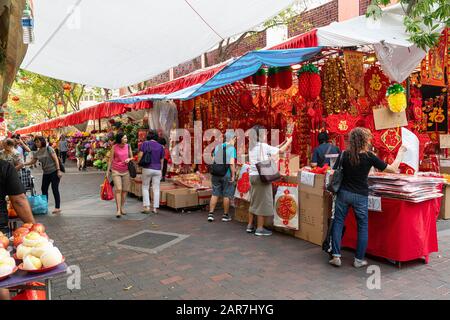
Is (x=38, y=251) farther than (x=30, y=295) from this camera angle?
No

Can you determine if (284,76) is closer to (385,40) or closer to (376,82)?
(376,82)

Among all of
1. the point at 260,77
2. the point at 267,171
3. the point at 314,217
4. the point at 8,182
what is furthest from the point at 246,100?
the point at 8,182

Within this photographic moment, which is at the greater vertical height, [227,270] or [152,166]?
[152,166]

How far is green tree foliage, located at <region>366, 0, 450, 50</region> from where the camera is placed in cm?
512

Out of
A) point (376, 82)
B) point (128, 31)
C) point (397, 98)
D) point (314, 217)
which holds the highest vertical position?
point (128, 31)

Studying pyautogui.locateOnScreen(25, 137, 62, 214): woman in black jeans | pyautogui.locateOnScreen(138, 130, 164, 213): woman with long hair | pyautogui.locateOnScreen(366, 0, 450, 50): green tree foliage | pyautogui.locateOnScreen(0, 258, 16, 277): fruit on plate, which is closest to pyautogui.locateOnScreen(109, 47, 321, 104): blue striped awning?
pyautogui.locateOnScreen(366, 0, 450, 50): green tree foliage

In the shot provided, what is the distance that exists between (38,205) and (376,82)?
768 centimetres

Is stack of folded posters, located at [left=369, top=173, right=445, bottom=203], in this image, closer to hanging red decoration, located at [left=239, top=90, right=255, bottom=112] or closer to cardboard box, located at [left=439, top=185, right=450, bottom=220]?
cardboard box, located at [left=439, top=185, right=450, bottom=220]

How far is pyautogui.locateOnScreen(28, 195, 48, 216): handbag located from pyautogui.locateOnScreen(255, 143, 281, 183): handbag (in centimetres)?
543

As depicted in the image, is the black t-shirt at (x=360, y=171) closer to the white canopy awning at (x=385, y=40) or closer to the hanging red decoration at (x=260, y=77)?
the white canopy awning at (x=385, y=40)

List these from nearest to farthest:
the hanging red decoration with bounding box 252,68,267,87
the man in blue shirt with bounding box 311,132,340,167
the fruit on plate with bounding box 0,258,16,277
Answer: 1. the fruit on plate with bounding box 0,258,16,277
2. the man in blue shirt with bounding box 311,132,340,167
3. the hanging red decoration with bounding box 252,68,267,87

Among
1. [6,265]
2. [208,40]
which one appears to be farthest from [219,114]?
[6,265]

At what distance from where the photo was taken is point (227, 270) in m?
4.80
